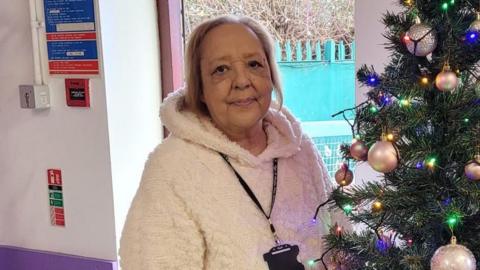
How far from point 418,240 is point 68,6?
1.60 m

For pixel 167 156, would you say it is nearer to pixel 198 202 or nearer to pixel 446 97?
pixel 198 202

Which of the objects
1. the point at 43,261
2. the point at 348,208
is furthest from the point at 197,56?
the point at 43,261

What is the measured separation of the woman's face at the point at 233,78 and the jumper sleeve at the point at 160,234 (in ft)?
0.79

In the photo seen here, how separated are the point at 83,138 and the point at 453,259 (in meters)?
1.60

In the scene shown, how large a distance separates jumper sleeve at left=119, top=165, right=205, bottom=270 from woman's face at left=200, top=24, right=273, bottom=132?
0.79 feet

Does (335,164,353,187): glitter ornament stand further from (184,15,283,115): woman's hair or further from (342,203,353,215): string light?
(184,15,283,115): woman's hair

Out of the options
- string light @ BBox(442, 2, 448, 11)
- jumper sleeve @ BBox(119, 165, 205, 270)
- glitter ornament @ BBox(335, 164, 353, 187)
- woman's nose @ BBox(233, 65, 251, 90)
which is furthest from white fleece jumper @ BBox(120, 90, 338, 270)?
string light @ BBox(442, 2, 448, 11)

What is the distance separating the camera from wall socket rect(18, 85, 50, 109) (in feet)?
6.72

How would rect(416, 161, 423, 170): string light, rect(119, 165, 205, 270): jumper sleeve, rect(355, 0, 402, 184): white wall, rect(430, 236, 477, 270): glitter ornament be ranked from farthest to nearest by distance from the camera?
rect(355, 0, 402, 184): white wall
rect(119, 165, 205, 270): jumper sleeve
rect(416, 161, 423, 170): string light
rect(430, 236, 477, 270): glitter ornament

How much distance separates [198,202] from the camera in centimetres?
123

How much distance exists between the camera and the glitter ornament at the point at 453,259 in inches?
31.1

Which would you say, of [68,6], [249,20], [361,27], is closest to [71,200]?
[68,6]

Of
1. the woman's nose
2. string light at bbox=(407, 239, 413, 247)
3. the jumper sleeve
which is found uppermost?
the woman's nose

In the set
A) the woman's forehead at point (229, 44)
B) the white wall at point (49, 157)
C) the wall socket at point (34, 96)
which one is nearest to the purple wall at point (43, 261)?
the white wall at point (49, 157)
